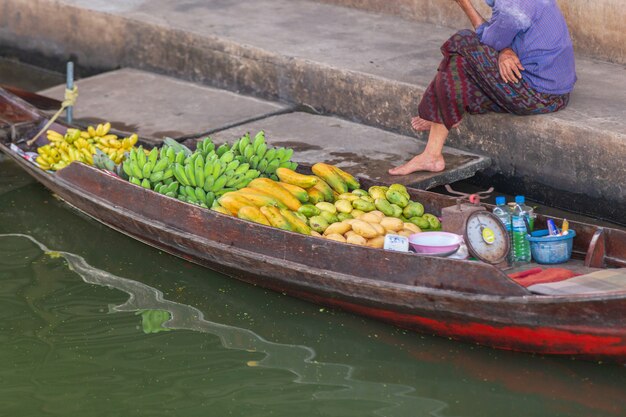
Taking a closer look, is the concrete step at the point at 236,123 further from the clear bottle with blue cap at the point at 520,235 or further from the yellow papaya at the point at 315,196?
the clear bottle with blue cap at the point at 520,235

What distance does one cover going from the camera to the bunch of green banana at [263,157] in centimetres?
668

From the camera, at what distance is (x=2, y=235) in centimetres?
721

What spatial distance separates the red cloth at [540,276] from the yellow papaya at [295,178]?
4.31ft

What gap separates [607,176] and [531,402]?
2186mm

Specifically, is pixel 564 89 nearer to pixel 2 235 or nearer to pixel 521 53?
pixel 521 53

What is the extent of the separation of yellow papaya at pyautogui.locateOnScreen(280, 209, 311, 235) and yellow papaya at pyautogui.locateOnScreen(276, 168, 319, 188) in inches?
12.7

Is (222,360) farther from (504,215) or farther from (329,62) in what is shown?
(329,62)

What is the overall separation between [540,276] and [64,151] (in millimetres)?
3214

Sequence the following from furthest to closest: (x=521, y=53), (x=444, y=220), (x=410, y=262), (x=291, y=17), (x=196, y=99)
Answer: (x=291, y=17) < (x=196, y=99) < (x=521, y=53) < (x=444, y=220) < (x=410, y=262)

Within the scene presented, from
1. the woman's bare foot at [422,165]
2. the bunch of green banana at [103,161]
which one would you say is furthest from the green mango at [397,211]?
the bunch of green banana at [103,161]

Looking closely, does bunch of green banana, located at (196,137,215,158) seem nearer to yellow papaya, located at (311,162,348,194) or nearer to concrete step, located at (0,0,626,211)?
yellow papaya, located at (311,162,348,194)

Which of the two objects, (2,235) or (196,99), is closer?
(2,235)

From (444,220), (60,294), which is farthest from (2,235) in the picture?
(444,220)

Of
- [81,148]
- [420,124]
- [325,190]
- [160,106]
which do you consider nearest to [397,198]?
[325,190]
